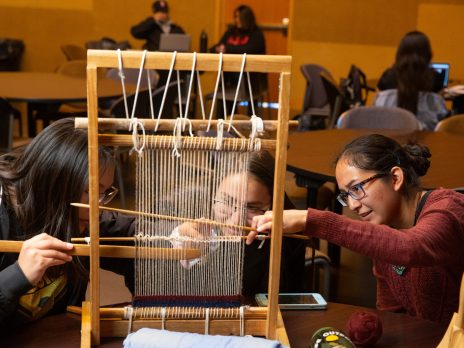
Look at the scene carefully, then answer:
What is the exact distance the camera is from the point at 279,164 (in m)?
1.21

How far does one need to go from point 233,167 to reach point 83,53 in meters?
6.07

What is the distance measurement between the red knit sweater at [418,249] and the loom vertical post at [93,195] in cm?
39

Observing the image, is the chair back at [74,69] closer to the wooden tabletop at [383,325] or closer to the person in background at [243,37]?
the person in background at [243,37]

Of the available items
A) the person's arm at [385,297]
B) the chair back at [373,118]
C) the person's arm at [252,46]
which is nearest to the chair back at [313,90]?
the person's arm at [252,46]

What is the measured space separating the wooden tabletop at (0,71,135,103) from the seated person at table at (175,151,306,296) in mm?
2467

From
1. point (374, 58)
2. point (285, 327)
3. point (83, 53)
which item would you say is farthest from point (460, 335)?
point (374, 58)

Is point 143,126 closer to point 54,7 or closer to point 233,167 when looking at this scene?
point 233,167

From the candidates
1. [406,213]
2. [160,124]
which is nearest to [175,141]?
[160,124]

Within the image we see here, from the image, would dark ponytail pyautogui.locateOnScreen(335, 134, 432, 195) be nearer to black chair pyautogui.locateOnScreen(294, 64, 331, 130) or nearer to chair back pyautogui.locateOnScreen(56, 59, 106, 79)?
chair back pyautogui.locateOnScreen(56, 59, 106, 79)


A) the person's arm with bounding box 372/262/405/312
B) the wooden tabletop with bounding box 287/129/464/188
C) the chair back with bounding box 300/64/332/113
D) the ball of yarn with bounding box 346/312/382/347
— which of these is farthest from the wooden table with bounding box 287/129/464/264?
the chair back with bounding box 300/64/332/113

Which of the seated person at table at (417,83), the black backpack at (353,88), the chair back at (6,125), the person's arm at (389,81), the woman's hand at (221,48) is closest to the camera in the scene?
the chair back at (6,125)

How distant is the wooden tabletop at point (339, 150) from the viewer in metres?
2.57

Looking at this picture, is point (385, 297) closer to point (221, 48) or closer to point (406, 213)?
point (406, 213)

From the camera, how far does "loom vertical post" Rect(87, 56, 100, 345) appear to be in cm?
114
